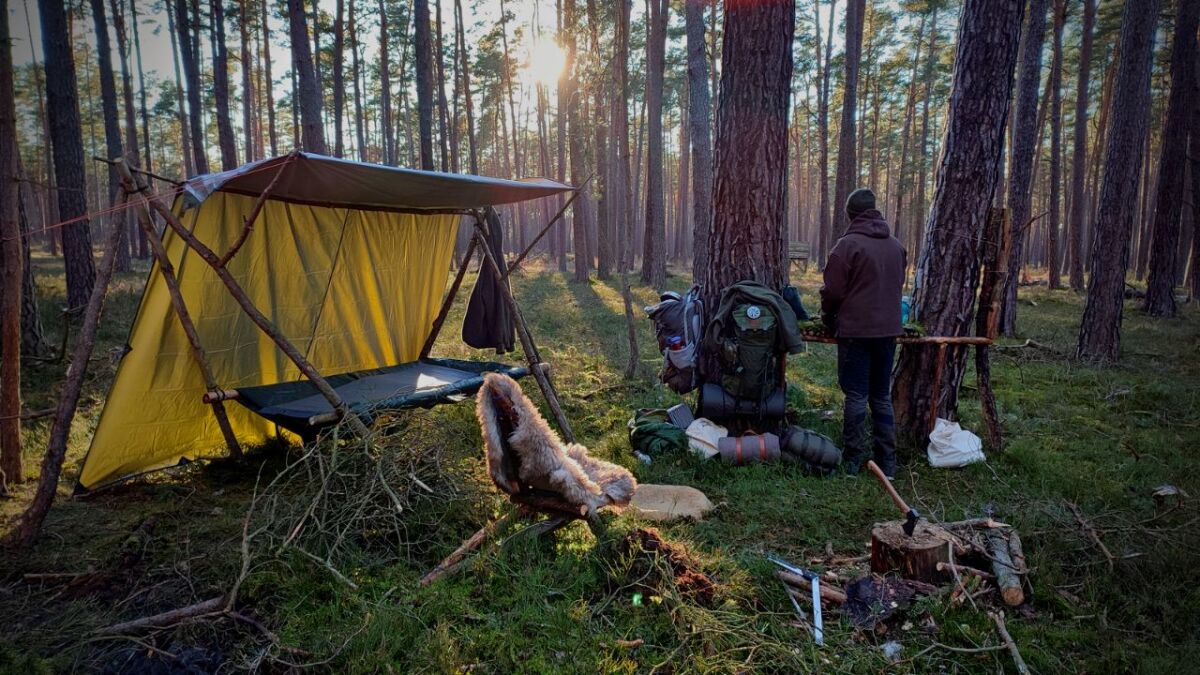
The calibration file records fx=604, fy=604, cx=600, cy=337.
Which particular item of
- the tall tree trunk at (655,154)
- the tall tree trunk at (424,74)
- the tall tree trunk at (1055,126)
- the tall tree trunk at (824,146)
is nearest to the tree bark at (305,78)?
the tall tree trunk at (424,74)

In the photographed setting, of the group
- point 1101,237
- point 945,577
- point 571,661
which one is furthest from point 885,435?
point 1101,237

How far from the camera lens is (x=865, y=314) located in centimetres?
434

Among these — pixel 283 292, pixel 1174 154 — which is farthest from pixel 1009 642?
pixel 1174 154

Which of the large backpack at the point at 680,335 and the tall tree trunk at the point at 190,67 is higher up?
the tall tree trunk at the point at 190,67

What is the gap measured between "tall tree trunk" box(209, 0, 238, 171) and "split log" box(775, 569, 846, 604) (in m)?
14.7

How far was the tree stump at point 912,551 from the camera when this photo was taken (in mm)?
2947

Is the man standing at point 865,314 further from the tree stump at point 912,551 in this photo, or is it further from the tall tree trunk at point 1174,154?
the tall tree trunk at point 1174,154

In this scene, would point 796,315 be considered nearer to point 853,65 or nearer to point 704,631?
point 704,631

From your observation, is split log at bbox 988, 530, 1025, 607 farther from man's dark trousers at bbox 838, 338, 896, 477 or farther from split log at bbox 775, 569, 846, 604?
man's dark trousers at bbox 838, 338, 896, 477

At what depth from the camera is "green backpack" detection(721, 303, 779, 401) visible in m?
4.52

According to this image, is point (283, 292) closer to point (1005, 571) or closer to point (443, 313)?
point (443, 313)

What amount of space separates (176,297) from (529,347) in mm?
2768

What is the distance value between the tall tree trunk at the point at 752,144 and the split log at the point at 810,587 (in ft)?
7.58

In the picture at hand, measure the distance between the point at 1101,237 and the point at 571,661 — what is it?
30.7 feet
